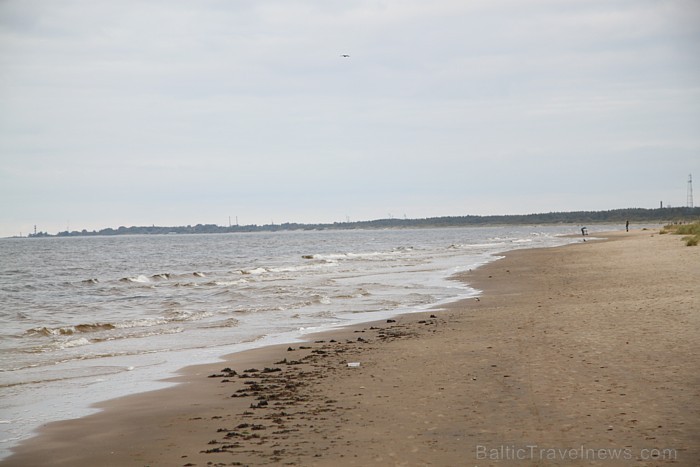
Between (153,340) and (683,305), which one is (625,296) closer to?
(683,305)

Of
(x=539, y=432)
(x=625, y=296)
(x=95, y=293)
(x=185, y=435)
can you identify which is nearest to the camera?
(x=539, y=432)

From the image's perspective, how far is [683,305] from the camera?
584 inches

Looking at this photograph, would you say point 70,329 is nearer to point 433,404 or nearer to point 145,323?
point 145,323

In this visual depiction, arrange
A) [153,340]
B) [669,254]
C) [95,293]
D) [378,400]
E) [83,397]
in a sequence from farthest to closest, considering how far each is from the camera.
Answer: [669,254] → [95,293] → [153,340] → [83,397] → [378,400]

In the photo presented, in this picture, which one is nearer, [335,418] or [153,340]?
[335,418]

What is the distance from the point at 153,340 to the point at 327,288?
13.6 metres

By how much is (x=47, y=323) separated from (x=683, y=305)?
17323mm

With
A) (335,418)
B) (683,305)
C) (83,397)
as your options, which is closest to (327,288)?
(683,305)
